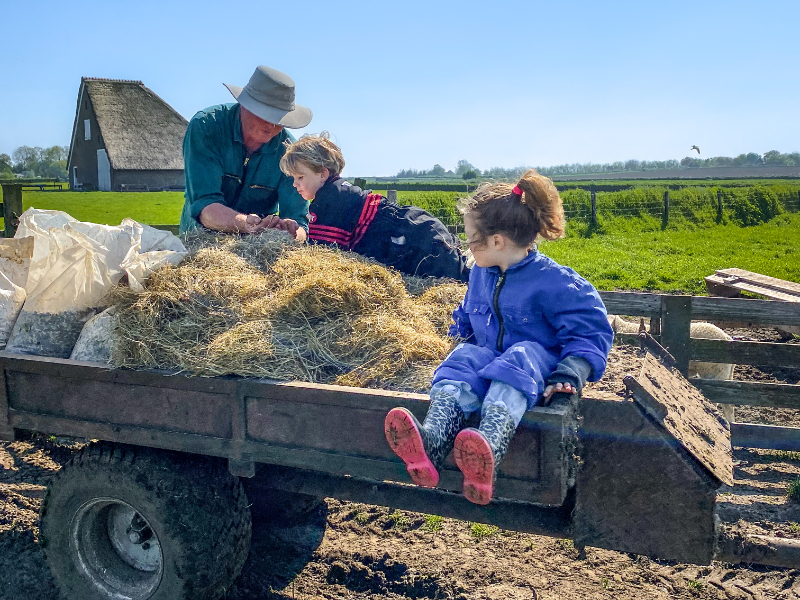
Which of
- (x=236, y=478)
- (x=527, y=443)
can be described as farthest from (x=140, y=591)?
(x=527, y=443)

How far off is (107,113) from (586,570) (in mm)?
41540

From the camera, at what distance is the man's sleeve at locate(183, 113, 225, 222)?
458 centimetres

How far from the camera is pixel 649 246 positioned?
18.3 metres

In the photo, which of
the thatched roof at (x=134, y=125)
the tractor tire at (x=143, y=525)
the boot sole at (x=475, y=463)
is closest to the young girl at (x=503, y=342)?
the boot sole at (x=475, y=463)

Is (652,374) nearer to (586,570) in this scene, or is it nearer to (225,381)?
(586,570)

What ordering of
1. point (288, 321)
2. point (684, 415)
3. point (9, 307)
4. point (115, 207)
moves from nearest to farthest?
point (684, 415) → point (288, 321) → point (9, 307) → point (115, 207)

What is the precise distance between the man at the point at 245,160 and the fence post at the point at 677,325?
2619mm

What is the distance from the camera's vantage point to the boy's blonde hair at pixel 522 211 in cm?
269

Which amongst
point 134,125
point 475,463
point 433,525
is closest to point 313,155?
point 433,525

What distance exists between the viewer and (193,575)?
2.68 meters

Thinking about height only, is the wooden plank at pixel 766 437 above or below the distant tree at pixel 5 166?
below

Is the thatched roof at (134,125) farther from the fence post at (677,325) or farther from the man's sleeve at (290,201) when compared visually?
the fence post at (677,325)

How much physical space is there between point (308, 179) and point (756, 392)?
3557 mm

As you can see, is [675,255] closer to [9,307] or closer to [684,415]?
[684,415]
